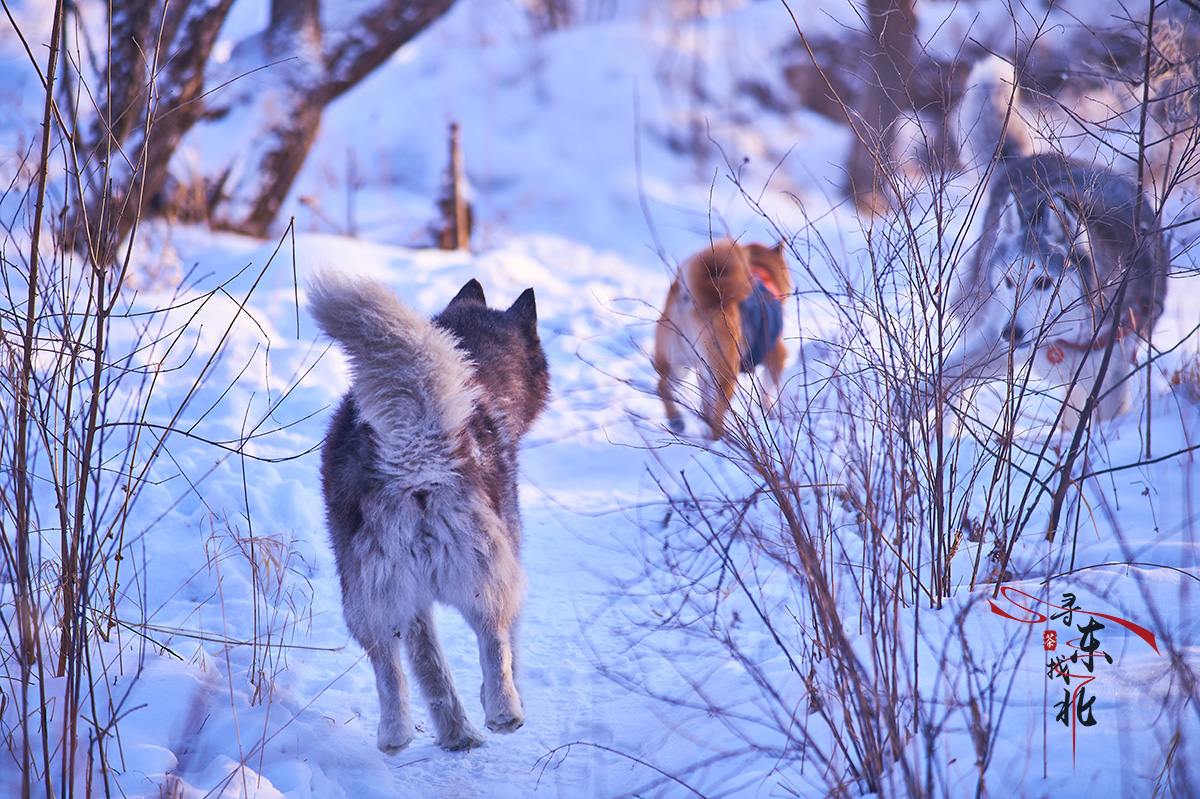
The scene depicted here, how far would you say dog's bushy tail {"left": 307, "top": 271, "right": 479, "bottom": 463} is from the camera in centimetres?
214

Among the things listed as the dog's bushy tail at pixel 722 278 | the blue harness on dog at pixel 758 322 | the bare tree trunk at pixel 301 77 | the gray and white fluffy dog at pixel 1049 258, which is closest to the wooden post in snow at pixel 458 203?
the bare tree trunk at pixel 301 77

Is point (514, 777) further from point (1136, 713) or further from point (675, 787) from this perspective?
point (1136, 713)

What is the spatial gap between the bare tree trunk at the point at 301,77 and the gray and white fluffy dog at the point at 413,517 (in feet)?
18.1

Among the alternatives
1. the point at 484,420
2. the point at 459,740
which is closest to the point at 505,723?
the point at 459,740

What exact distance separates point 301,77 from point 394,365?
579cm

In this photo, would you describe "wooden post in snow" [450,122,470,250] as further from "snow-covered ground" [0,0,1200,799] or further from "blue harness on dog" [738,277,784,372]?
"blue harness on dog" [738,277,784,372]

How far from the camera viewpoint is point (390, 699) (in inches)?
91.5

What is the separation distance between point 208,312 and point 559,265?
4710mm

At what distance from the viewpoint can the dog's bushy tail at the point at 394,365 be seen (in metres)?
2.14

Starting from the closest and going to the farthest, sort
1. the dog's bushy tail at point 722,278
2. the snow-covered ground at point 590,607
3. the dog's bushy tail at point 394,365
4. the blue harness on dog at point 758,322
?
1. the snow-covered ground at point 590,607
2. the dog's bushy tail at point 394,365
3. the dog's bushy tail at point 722,278
4. the blue harness on dog at point 758,322

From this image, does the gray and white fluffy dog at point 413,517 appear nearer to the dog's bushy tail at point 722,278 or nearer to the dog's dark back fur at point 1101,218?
the dog's dark back fur at point 1101,218

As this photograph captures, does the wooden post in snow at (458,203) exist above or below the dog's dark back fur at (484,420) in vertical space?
above

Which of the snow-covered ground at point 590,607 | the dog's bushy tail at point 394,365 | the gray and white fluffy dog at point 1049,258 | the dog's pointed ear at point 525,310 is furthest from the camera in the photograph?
the dog's pointed ear at point 525,310

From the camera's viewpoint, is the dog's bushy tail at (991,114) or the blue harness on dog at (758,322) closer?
the dog's bushy tail at (991,114)
